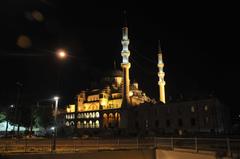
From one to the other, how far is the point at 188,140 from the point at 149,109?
60693 millimetres

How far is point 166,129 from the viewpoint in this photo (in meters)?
73.1

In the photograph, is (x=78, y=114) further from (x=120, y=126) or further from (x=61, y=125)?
(x=120, y=126)

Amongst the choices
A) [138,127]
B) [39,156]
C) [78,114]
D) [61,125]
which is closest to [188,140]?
[39,156]

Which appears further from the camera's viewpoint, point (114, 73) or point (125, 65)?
point (114, 73)

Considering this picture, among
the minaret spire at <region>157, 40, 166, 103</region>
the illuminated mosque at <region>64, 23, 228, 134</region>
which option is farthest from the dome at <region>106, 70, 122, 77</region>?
the minaret spire at <region>157, 40, 166, 103</region>

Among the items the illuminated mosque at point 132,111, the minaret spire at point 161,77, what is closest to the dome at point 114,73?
the illuminated mosque at point 132,111

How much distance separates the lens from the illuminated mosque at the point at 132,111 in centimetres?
6444

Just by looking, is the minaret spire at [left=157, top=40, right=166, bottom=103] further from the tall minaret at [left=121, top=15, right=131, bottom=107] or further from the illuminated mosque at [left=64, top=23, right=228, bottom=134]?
the tall minaret at [left=121, top=15, right=131, bottom=107]

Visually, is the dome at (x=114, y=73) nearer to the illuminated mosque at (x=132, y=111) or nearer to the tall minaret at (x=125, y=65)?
the illuminated mosque at (x=132, y=111)

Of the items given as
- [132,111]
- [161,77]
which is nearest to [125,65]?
[132,111]

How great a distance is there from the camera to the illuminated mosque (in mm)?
64438

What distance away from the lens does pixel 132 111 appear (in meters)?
81.9

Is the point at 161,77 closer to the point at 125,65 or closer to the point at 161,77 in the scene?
the point at 161,77

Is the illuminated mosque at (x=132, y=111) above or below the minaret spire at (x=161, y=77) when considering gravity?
below
